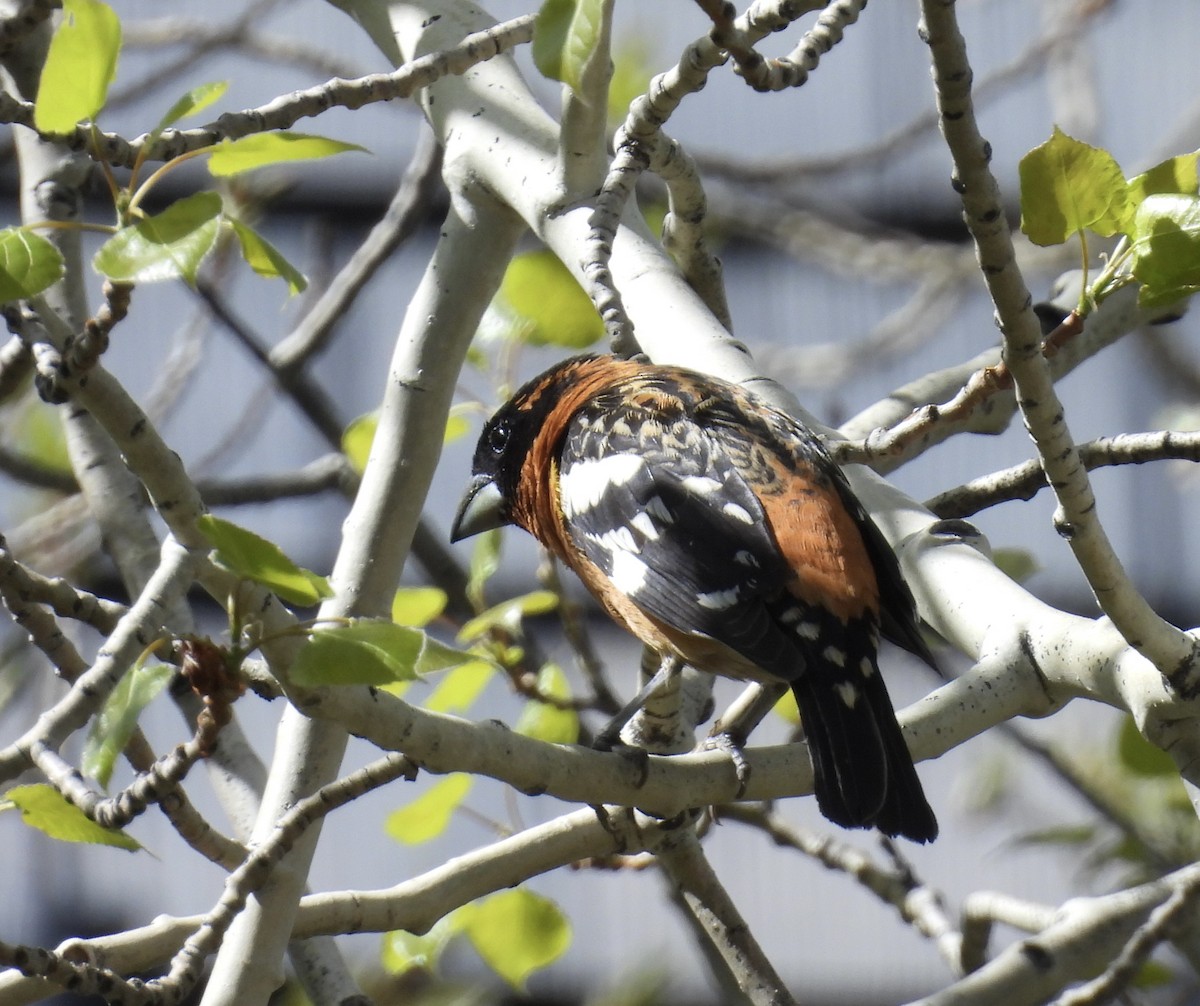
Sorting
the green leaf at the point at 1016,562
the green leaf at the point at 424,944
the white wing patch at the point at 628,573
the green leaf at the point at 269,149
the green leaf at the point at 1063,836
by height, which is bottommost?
the green leaf at the point at 424,944

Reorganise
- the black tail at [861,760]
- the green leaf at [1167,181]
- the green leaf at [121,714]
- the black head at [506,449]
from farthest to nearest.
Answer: the black head at [506,449], the black tail at [861,760], the green leaf at [1167,181], the green leaf at [121,714]

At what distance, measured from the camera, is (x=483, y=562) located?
2.97 metres

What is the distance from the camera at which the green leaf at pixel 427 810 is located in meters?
2.48

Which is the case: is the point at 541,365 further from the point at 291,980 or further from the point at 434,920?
the point at 434,920

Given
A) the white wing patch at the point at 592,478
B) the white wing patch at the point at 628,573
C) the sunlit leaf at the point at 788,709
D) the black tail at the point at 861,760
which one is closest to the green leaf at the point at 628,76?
the white wing patch at the point at 592,478

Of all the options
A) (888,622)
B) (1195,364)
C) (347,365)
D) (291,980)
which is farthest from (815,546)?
(1195,364)

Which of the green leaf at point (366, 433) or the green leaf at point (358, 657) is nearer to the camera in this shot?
the green leaf at point (358, 657)

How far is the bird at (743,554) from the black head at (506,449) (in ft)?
0.32

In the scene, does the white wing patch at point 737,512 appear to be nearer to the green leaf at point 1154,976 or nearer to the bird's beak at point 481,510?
the bird's beak at point 481,510

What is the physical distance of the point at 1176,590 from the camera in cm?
592

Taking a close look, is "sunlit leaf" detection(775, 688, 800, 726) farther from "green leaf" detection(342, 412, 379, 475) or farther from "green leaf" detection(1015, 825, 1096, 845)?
"green leaf" detection(342, 412, 379, 475)

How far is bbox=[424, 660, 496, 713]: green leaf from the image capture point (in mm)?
2531

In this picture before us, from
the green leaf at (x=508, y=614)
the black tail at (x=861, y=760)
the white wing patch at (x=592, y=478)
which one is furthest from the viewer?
the green leaf at (x=508, y=614)

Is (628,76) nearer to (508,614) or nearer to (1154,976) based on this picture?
(508,614)
